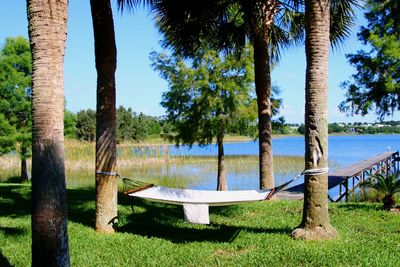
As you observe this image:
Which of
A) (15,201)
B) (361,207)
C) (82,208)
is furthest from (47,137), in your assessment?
(361,207)

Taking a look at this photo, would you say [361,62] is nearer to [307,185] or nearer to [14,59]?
[307,185]

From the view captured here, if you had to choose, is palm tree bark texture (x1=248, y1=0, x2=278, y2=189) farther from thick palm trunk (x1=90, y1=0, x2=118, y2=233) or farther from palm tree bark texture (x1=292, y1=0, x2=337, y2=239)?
thick palm trunk (x1=90, y1=0, x2=118, y2=233)

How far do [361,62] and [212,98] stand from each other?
5.84 meters

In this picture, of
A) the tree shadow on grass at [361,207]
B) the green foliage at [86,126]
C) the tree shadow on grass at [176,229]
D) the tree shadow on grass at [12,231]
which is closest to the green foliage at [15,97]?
the tree shadow on grass at [176,229]

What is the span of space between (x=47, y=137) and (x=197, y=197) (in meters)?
3.17

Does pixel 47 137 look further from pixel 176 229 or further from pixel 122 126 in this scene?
pixel 122 126

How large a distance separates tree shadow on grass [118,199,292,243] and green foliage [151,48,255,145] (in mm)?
7590

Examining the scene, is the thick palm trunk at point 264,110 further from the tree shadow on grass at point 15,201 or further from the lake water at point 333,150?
the lake water at point 333,150

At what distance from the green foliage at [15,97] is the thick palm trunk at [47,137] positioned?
45.4ft

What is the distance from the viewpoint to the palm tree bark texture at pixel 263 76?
9.84 meters

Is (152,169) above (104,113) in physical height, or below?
below

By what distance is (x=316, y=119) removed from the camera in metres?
5.93

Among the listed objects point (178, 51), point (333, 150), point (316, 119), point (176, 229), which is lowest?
point (333, 150)

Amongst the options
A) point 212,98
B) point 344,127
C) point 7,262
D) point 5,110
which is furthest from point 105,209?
point 344,127
